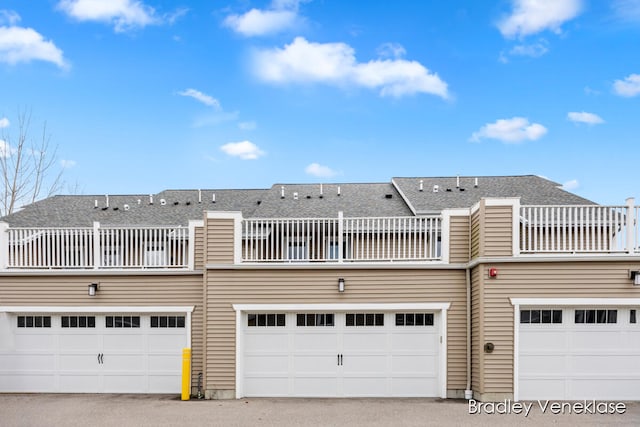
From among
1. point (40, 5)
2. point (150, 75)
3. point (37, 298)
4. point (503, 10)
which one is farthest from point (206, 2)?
point (37, 298)

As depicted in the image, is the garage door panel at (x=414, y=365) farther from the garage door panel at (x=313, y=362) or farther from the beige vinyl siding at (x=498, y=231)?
the beige vinyl siding at (x=498, y=231)

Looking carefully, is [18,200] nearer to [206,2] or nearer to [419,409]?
[206,2]

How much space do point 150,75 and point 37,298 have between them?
408 inches

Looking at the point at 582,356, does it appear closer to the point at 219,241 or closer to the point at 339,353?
the point at 339,353

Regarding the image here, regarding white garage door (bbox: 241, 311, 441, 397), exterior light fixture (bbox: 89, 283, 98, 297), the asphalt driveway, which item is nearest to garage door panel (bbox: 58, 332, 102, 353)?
exterior light fixture (bbox: 89, 283, 98, 297)

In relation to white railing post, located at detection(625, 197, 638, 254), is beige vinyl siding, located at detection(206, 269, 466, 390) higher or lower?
lower

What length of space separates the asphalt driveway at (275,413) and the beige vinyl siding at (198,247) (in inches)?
108

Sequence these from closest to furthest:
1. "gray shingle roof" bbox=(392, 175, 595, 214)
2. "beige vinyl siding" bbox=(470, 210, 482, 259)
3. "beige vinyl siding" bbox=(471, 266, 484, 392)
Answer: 1. "beige vinyl siding" bbox=(471, 266, 484, 392)
2. "beige vinyl siding" bbox=(470, 210, 482, 259)
3. "gray shingle roof" bbox=(392, 175, 595, 214)

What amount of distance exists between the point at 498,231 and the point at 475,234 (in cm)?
57

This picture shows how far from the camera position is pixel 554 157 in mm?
19938

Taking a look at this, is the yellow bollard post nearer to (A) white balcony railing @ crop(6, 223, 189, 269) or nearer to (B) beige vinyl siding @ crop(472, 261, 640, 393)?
(A) white balcony railing @ crop(6, 223, 189, 269)

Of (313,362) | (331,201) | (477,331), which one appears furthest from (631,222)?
(331,201)

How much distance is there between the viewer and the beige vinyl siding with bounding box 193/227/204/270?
37.9 feet

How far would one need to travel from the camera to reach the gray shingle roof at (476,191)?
723 inches
